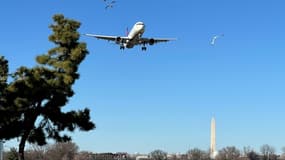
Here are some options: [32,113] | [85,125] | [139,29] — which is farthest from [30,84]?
[139,29]

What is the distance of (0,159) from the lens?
51688mm

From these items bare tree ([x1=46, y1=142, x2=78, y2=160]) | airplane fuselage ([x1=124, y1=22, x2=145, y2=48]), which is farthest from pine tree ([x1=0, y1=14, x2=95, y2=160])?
bare tree ([x1=46, y1=142, x2=78, y2=160])

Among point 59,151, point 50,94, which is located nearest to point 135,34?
point 50,94

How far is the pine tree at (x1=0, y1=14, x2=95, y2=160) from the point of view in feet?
127

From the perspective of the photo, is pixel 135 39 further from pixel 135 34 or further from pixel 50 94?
pixel 50 94

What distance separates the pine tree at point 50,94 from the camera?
38656 millimetres

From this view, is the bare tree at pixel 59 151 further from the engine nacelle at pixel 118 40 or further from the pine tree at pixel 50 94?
the pine tree at pixel 50 94

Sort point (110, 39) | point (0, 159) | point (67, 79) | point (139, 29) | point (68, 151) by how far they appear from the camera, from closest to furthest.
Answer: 1. point (67, 79)
2. point (0, 159)
3. point (139, 29)
4. point (110, 39)
5. point (68, 151)

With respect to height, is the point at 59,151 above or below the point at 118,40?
below

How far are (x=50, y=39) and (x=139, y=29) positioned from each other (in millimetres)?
30050

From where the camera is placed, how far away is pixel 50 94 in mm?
38812

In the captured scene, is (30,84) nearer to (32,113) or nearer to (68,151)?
(32,113)

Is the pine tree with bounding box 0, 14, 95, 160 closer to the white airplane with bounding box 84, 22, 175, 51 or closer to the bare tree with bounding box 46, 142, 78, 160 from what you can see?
the white airplane with bounding box 84, 22, 175, 51

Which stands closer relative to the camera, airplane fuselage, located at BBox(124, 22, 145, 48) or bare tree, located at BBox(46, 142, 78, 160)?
airplane fuselage, located at BBox(124, 22, 145, 48)
